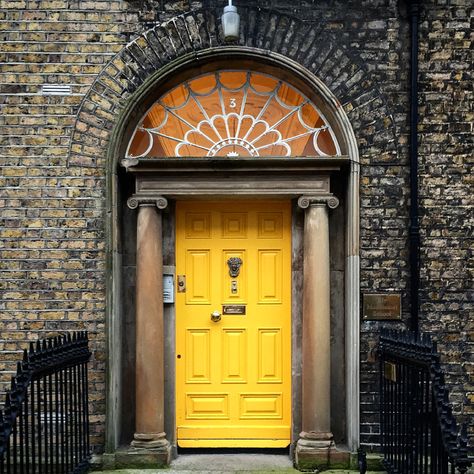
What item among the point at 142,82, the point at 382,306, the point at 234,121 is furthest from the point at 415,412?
the point at 142,82

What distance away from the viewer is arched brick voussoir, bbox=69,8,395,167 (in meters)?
5.74

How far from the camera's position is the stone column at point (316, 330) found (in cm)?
563

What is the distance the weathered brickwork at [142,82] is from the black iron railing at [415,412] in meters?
0.38

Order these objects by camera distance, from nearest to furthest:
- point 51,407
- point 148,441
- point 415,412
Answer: point 415,412
point 51,407
point 148,441

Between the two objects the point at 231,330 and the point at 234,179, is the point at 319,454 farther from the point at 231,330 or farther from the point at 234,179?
the point at 234,179

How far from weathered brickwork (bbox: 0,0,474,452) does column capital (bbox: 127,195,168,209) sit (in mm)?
273

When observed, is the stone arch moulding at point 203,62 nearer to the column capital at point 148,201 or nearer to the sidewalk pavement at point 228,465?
the column capital at point 148,201

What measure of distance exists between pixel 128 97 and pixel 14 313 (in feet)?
7.36

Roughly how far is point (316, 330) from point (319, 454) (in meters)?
1.10

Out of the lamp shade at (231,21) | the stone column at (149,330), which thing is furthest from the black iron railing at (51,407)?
the lamp shade at (231,21)

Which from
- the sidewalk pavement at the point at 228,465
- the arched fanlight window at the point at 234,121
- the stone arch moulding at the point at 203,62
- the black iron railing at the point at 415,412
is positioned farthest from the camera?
the arched fanlight window at the point at 234,121

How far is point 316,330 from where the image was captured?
5.67 metres

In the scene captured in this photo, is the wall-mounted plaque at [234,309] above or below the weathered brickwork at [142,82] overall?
below

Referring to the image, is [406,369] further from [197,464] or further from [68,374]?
[68,374]
